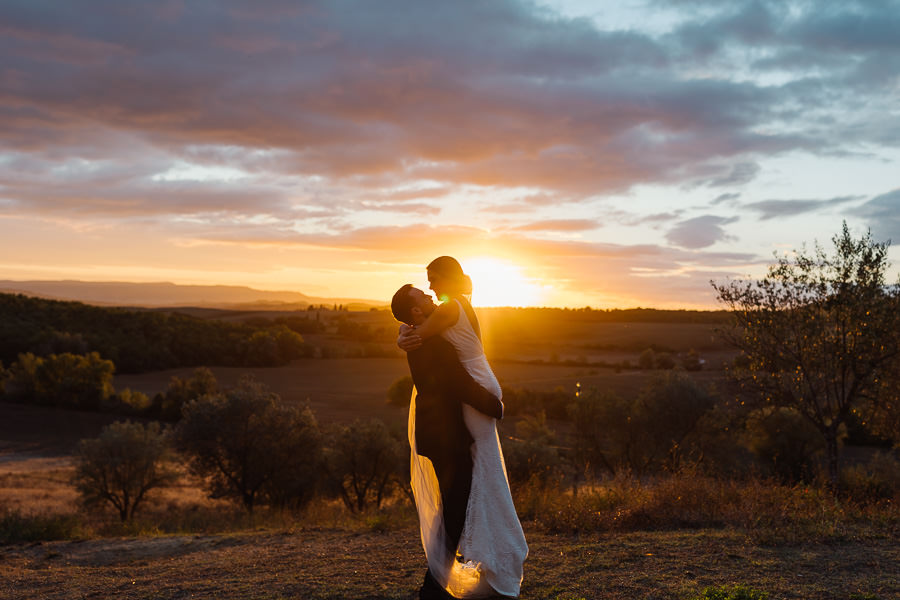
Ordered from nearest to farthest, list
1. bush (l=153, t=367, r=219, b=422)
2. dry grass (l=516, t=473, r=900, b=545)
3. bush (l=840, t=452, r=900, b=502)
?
dry grass (l=516, t=473, r=900, b=545) → bush (l=840, t=452, r=900, b=502) → bush (l=153, t=367, r=219, b=422)

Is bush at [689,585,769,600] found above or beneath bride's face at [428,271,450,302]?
beneath

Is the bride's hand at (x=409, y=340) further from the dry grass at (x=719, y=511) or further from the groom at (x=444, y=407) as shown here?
the dry grass at (x=719, y=511)

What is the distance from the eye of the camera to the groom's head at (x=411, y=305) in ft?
17.0

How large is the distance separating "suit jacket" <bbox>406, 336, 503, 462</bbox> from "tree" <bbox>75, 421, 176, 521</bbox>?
93.4 feet

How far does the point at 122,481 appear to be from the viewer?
29.7 metres

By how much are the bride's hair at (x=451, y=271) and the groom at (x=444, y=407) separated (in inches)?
8.6

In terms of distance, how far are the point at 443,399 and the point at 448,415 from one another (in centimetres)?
14

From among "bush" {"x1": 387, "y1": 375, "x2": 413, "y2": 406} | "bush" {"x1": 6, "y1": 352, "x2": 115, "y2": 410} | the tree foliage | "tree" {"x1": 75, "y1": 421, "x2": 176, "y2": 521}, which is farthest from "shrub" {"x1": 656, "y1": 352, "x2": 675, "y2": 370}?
"tree" {"x1": 75, "y1": 421, "x2": 176, "y2": 521}

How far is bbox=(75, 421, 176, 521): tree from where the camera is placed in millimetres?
29266

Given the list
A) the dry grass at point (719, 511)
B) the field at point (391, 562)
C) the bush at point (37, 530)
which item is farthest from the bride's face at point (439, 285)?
the bush at point (37, 530)

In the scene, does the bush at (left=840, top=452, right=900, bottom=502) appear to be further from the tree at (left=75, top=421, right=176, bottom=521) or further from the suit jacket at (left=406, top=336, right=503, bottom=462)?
the tree at (left=75, top=421, right=176, bottom=521)

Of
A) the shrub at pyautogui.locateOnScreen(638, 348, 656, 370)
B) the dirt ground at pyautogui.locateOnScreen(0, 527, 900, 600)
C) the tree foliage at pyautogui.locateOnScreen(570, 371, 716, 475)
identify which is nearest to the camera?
the dirt ground at pyautogui.locateOnScreen(0, 527, 900, 600)

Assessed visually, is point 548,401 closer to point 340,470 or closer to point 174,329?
point 340,470

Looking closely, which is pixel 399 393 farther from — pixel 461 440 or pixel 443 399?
pixel 443 399
